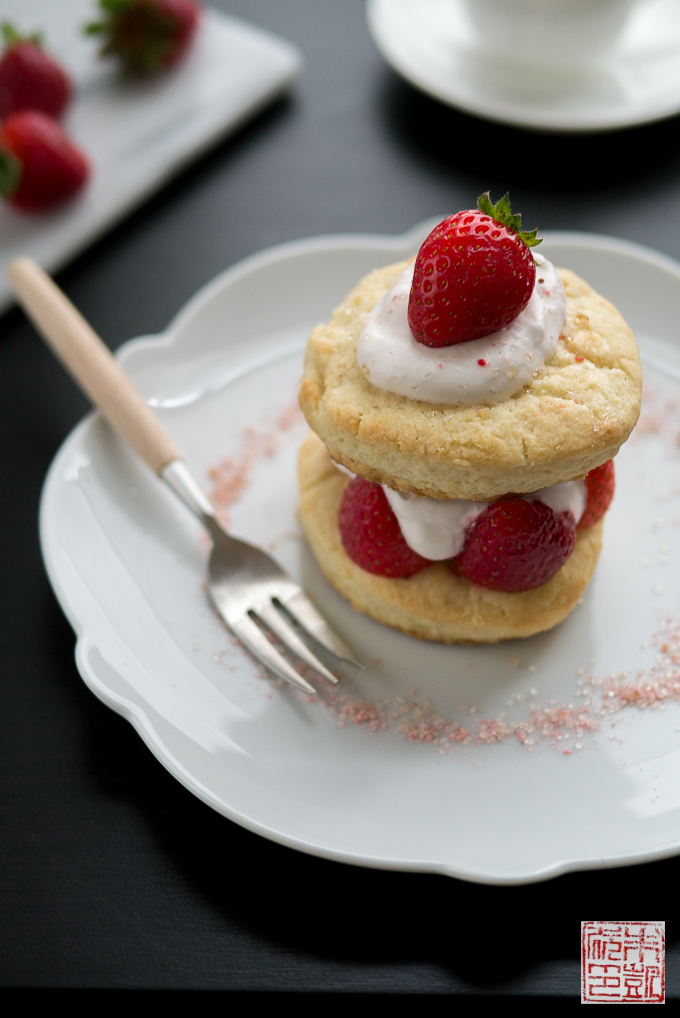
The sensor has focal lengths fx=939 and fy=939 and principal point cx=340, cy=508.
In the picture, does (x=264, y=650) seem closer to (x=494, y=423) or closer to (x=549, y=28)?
(x=494, y=423)

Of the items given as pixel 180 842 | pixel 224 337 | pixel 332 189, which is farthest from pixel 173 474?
pixel 332 189

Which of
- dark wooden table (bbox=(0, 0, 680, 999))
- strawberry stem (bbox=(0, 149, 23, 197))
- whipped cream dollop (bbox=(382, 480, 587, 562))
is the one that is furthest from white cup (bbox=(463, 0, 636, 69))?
whipped cream dollop (bbox=(382, 480, 587, 562))

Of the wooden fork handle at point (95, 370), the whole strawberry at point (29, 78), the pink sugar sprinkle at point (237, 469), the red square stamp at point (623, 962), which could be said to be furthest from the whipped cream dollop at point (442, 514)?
the whole strawberry at point (29, 78)

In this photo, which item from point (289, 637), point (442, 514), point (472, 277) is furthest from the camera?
point (289, 637)

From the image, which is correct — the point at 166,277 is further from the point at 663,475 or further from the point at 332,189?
the point at 663,475

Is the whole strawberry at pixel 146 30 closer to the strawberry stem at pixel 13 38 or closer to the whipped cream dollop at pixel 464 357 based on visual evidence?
the strawberry stem at pixel 13 38

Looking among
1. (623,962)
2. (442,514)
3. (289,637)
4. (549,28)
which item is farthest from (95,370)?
(549,28)
